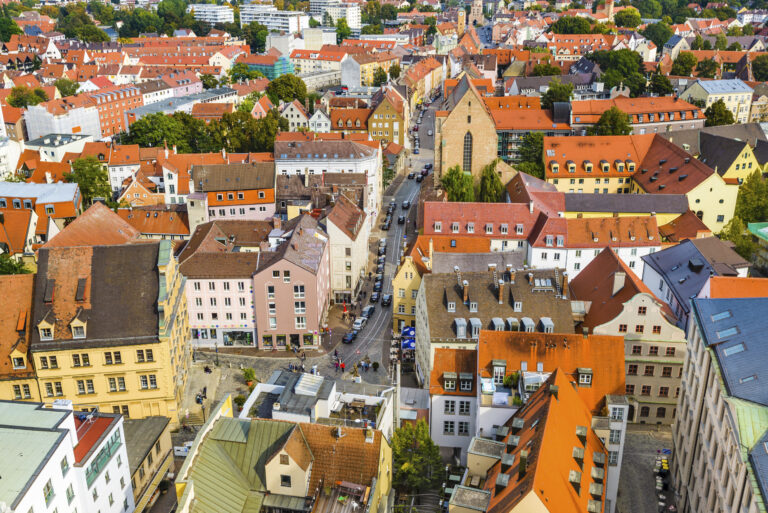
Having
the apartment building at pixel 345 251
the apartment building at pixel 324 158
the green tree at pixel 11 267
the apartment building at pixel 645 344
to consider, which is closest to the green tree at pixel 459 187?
the apartment building at pixel 324 158

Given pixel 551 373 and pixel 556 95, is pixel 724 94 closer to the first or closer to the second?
pixel 556 95

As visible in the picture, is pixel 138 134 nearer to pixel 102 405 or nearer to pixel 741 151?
pixel 102 405

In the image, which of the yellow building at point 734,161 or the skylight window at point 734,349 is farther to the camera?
the yellow building at point 734,161

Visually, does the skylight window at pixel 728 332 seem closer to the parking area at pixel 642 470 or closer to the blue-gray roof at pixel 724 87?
the parking area at pixel 642 470

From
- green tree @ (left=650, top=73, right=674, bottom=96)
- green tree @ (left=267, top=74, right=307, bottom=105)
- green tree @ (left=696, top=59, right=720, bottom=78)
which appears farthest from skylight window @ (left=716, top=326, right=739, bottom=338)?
green tree @ (left=696, top=59, right=720, bottom=78)

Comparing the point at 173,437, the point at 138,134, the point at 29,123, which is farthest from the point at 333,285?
the point at 29,123
